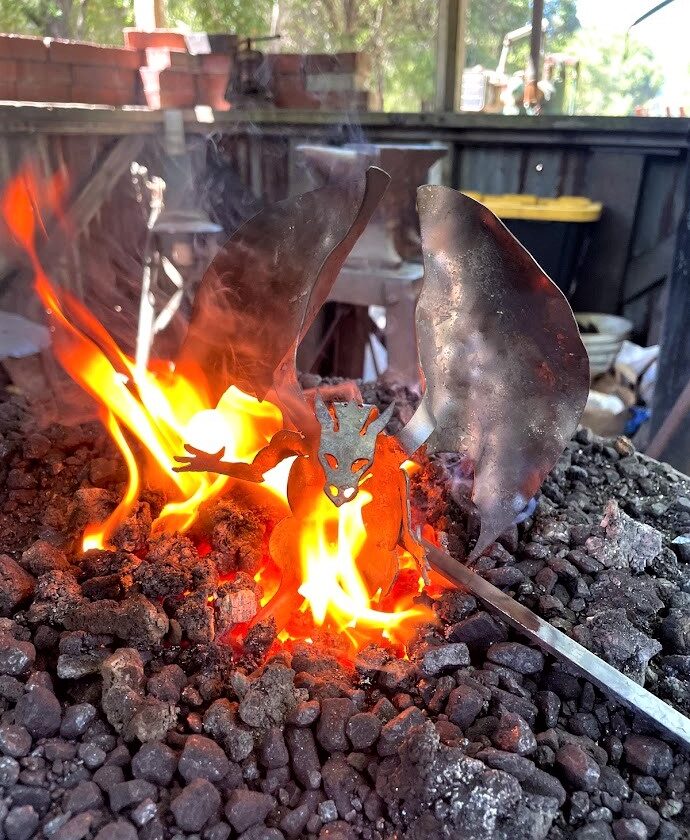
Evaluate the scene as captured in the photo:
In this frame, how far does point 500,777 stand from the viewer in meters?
Answer: 1.19

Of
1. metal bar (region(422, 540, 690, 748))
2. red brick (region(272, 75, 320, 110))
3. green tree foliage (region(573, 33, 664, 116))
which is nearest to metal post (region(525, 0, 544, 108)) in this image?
green tree foliage (region(573, 33, 664, 116))

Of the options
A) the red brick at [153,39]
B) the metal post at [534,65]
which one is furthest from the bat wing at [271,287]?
the red brick at [153,39]

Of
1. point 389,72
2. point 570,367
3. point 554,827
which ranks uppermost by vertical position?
point 389,72

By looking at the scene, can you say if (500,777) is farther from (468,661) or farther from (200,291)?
(200,291)

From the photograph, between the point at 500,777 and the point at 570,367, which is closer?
the point at 500,777

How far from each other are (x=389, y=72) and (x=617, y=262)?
1779 mm

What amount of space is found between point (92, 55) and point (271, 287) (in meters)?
3.20

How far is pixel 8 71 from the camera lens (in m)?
3.66

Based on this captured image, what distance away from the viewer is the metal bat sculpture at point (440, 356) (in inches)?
60.7

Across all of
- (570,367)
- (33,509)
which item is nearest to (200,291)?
(33,509)

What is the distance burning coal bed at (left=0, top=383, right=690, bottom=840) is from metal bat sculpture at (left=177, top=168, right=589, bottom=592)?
20 centimetres

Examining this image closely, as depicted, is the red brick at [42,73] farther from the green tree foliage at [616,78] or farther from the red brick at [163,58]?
the green tree foliage at [616,78]

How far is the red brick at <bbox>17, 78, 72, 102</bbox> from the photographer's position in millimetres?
3738

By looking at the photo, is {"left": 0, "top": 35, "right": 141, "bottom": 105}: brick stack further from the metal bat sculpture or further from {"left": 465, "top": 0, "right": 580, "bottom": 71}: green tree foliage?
the metal bat sculpture
